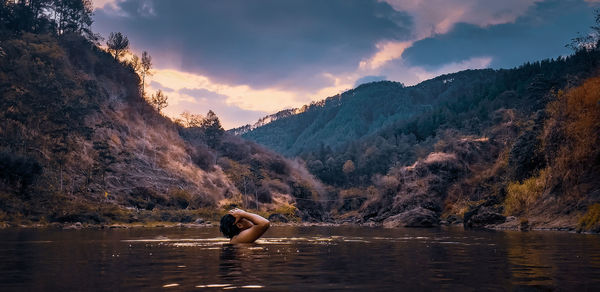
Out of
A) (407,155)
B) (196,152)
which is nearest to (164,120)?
(196,152)

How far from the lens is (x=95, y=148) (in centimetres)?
9256

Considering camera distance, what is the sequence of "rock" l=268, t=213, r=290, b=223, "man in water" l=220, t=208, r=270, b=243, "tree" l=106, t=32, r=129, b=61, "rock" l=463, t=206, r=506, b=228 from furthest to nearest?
1. "tree" l=106, t=32, r=129, b=61
2. "rock" l=268, t=213, r=290, b=223
3. "rock" l=463, t=206, r=506, b=228
4. "man in water" l=220, t=208, r=270, b=243

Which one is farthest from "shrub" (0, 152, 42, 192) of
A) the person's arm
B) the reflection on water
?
the reflection on water

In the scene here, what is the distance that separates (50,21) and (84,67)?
1709cm

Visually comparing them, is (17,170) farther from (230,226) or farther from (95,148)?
(230,226)

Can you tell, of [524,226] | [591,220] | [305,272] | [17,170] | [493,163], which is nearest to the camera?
[305,272]

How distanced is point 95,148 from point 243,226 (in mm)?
74449

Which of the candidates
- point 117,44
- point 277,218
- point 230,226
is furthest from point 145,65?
point 230,226

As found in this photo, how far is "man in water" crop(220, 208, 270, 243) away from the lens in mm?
26500

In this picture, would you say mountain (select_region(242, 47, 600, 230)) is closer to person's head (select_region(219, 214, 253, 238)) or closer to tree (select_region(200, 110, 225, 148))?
person's head (select_region(219, 214, 253, 238))

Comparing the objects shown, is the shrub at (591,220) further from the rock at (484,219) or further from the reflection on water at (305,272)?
the reflection on water at (305,272)

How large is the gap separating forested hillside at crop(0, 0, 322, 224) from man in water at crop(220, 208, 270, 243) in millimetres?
41862

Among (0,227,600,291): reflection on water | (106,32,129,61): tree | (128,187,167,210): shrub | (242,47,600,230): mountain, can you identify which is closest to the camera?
(0,227,600,291): reflection on water

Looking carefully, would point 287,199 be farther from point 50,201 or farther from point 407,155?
point 50,201
